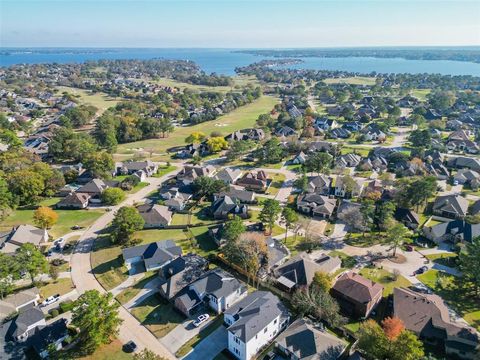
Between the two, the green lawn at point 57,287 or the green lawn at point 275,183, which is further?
the green lawn at point 275,183

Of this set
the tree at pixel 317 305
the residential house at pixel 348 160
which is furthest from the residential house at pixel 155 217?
the residential house at pixel 348 160

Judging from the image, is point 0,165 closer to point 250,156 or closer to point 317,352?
point 250,156

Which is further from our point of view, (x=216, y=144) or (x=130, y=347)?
(x=216, y=144)

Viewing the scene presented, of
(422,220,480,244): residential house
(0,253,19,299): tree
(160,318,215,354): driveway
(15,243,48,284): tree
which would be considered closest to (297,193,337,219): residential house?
(422,220,480,244): residential house

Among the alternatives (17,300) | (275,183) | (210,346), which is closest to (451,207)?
(275,183)

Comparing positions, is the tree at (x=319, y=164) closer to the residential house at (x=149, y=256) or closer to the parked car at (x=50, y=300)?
the residential house at (x=149, y=256)

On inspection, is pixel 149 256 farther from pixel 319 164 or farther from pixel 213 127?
pixel 213 127

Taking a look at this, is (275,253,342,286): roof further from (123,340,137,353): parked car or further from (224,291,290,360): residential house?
(123,340,137,353): parked car
